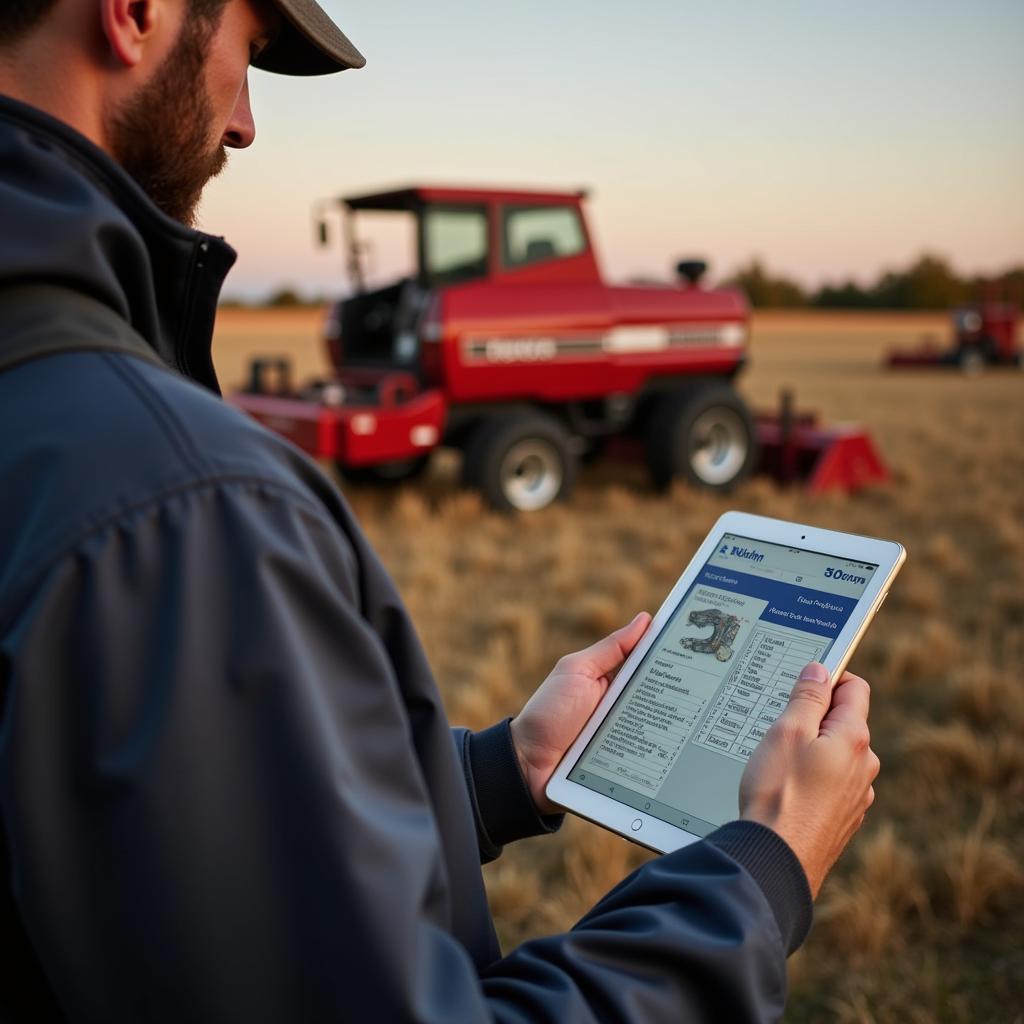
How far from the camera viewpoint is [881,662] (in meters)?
5.14

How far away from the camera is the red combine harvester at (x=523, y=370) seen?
26.4 ft

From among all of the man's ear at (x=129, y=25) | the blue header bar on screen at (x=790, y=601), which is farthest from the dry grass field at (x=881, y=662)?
the man's ear at (x=129, y=25)

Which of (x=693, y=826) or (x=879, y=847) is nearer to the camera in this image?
(x=693, y=826)

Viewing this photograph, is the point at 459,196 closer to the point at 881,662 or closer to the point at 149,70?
the point at 881,662

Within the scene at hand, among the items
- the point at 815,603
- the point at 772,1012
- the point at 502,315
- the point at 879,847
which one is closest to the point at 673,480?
the point at 502,315

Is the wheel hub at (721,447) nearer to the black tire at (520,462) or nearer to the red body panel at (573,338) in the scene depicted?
the red body panel at (573,338)

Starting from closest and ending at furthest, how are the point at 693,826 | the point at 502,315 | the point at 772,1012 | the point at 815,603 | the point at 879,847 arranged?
the point at 772,1012
the point at 693,826
the point at 815,603
the point at 879,847
the point at 502,315

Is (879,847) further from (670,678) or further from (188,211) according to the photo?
(188,211)

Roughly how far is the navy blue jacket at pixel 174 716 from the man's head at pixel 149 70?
10 centimetres

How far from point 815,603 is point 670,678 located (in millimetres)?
221

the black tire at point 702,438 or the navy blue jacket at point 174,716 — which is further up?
the navy blue jacket at point 174,716

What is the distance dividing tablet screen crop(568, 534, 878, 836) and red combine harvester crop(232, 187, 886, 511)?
620cm

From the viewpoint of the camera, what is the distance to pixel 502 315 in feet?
27.0

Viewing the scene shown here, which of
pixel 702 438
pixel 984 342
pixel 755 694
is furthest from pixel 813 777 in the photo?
pixel 984 342
